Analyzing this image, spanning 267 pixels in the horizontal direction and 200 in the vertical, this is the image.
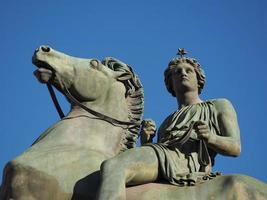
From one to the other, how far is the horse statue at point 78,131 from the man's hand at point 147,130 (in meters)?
0.26

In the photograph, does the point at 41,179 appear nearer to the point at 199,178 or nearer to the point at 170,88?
the point at 199,178

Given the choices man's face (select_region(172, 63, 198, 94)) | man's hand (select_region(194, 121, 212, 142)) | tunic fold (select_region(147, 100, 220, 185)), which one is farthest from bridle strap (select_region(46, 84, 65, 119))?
man's hand (select_region(194, 121, 212, 142))

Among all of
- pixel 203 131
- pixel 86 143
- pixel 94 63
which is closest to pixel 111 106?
pixel 94 63

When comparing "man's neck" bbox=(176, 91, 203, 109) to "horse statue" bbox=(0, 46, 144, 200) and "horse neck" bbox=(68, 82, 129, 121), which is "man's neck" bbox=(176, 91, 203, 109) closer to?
"horse statue" bbox=(0, 46, 144, 200)

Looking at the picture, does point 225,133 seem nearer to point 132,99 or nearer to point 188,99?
A: point 188,99

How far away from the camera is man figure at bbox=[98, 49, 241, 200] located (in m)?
10.6

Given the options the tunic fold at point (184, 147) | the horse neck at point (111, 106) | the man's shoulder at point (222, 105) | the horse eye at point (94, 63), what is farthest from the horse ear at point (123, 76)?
the man's shoulder at point (222, 105)

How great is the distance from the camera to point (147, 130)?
38.8ft

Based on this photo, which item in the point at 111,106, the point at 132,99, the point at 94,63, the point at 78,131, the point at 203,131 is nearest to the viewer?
the point at 203,131

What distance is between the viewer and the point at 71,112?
12039 mm

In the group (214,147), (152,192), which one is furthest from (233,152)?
(152,192)

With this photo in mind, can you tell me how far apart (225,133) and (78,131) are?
80.1 inches

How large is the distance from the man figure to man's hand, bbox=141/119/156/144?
0.05ft

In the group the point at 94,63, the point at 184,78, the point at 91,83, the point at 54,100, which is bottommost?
the point at 54,100
